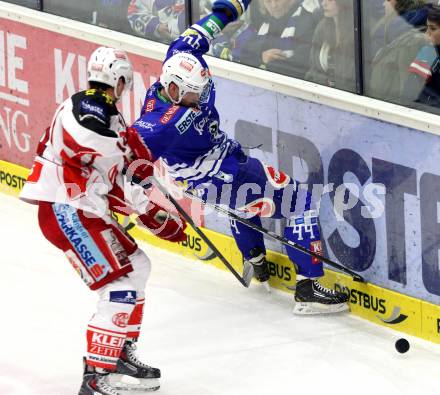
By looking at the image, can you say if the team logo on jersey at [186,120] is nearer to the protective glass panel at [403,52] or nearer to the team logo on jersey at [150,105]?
the team logo on jersey at [150,105]

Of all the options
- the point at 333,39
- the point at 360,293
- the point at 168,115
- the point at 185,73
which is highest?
the point at 333,39

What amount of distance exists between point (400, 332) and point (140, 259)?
159cm

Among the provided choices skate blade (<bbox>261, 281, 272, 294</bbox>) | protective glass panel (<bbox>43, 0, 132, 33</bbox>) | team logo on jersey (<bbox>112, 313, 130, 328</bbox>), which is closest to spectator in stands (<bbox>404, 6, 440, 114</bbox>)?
skate blade (<bbox>261, 281, 272, 294</bbox>)

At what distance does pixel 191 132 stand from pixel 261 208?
63cm


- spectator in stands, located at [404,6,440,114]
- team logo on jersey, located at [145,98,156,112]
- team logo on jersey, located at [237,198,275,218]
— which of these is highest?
spectator in stands, located at [404,6,440,114]

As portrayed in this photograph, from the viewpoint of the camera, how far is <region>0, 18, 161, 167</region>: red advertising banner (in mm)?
9438

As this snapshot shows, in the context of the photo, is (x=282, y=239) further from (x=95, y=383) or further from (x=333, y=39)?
(x=95, y=383)

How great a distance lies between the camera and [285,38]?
26.9ft

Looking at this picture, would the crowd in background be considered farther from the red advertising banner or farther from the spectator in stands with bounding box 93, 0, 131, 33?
the red advertising banner

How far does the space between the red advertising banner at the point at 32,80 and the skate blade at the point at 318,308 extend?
1.87 meters

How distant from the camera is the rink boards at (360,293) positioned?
24.8 ft

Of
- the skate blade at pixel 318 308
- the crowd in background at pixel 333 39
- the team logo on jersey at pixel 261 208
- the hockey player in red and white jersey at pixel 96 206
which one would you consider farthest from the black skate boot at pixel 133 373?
the crowd in background at pixel 333 39

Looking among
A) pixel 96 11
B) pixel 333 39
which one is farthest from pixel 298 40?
pixel 96 11

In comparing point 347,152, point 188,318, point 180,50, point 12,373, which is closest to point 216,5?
point 180,50
